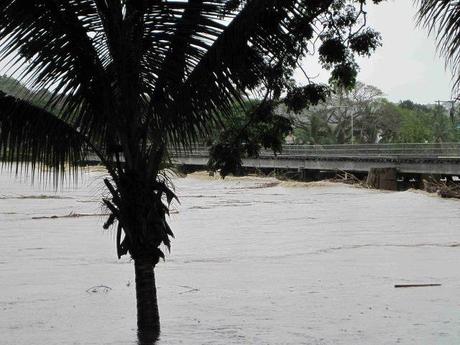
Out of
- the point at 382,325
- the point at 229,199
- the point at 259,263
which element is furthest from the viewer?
the point at 229,199

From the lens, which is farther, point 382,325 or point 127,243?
point 382,325

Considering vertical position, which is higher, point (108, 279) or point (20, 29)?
point (20, 29)

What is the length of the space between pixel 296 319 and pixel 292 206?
22.9 meters

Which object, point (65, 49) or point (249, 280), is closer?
point (65, 49)

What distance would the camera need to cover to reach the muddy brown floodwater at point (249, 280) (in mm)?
9564

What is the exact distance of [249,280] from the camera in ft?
45.0

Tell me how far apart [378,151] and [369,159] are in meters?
0.80

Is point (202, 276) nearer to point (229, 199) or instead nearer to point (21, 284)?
point (21, 284)

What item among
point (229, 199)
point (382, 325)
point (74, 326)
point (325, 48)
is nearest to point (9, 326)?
point (74, 326)

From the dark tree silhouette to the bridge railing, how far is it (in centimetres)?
2621

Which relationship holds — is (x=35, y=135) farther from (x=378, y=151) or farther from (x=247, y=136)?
(x=378, y=151)

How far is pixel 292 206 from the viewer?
33000 millimetres

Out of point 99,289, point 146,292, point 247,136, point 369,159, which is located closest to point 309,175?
point 369,159

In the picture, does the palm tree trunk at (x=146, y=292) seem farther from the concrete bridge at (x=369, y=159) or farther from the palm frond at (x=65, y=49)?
the concrete bridge at (x=369, y=159)
